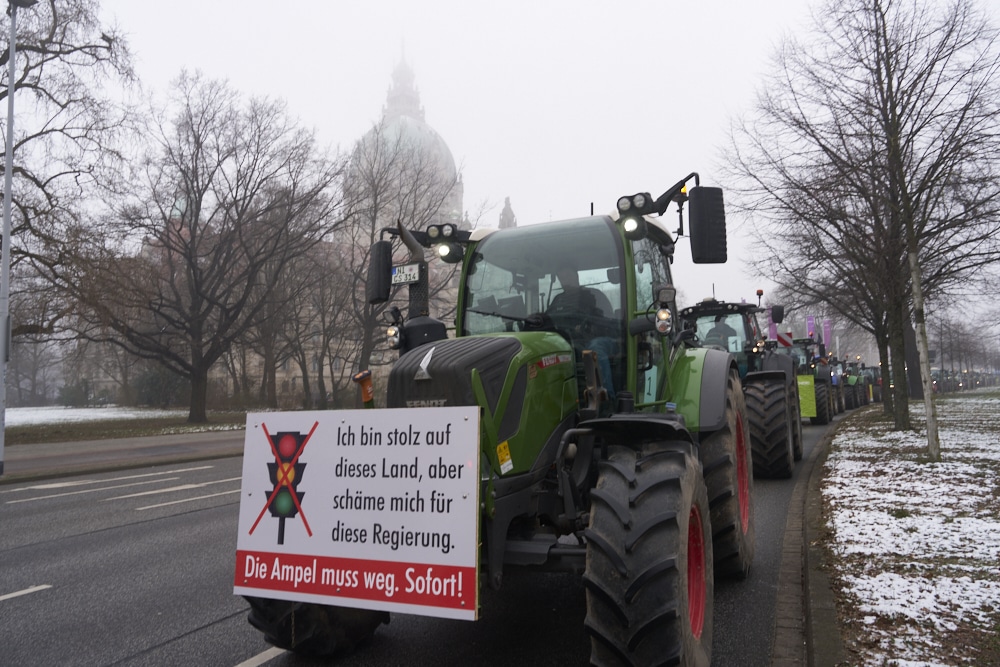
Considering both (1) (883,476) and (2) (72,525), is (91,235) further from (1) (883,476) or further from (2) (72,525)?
Answer: (1) (883,476)

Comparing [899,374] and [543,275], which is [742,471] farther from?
[899,374]

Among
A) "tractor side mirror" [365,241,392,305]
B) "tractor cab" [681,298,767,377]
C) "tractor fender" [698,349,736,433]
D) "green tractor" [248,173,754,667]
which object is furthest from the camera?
"tractor cab" [681,298,767,377]

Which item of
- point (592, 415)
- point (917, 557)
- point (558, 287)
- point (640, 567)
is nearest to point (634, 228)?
point (558, 287)

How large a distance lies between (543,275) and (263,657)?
109 inches

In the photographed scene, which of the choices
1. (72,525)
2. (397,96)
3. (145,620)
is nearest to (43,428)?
(72,525)

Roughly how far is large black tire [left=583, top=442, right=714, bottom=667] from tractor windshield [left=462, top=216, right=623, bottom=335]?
1367 mm

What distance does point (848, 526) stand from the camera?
19.4 feet

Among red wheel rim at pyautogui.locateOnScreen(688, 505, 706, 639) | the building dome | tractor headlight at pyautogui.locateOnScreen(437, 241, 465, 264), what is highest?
the building dome

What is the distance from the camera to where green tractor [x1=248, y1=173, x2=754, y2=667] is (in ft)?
9.75

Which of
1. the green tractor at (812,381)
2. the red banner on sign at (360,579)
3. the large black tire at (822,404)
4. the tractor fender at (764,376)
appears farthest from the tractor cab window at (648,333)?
the large black tire at (822,404)

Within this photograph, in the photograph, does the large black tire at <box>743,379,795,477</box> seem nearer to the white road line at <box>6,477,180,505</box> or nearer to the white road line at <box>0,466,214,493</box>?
the white road line at <box>6,477,180,505</box>

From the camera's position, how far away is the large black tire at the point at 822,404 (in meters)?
19.4

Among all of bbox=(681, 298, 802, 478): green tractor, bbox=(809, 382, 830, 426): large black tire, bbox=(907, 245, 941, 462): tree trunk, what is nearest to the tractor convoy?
bbox=(681, 298, 802, 478): green tractor

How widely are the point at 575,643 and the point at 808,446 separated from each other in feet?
37.3
